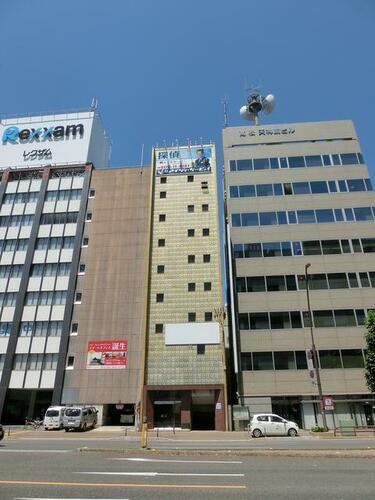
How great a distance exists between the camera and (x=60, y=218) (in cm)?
5750

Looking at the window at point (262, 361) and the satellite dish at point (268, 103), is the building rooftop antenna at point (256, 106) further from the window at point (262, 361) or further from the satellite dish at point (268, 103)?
the window at point (262, 361)

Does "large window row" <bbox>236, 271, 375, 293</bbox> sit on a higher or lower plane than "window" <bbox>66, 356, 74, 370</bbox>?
higher

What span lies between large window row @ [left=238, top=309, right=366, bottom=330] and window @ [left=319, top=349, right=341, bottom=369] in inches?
119

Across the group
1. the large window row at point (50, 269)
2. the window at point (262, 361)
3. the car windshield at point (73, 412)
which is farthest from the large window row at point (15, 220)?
the window at point (262, 361)

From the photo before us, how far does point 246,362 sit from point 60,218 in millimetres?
35084

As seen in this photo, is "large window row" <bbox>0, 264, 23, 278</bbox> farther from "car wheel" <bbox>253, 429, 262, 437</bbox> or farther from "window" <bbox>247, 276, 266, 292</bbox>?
"car wheel" <bbox>253, 429, 262, 437</bbox>

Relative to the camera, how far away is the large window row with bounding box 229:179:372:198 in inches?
2034

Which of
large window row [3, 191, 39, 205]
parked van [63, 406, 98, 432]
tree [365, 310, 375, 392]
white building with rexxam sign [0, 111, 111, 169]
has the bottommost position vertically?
parked van [63, 406, 98, 432]

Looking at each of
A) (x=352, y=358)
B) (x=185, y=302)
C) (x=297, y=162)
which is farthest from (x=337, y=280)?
(x=185, y=302)

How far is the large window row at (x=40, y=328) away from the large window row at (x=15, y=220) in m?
16.0

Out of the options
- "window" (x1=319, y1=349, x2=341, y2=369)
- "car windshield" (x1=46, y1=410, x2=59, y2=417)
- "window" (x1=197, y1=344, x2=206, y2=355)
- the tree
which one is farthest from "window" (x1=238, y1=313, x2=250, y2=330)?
"car windshield" (x1=46, y1=410, x2=59, y2=417)

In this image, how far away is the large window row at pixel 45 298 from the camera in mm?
51844

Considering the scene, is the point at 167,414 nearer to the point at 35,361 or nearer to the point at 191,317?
the point at 191,317

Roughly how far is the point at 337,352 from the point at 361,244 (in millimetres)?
14625
